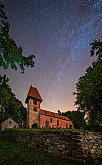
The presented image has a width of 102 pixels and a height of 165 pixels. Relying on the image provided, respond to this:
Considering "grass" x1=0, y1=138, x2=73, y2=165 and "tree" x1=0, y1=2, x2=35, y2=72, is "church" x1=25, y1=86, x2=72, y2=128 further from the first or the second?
"tree" x1=0, y1=2, x2=35, y2=72

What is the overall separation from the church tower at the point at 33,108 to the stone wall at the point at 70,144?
23638 millimetres

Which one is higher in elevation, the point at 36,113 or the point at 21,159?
the point at 36,113

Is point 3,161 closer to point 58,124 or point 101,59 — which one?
point 101,59

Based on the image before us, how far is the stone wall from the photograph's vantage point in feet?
80.1

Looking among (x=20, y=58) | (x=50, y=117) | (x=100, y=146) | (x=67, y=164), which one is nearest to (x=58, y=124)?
(x=50, y=117)

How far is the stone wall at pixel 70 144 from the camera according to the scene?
961 inches

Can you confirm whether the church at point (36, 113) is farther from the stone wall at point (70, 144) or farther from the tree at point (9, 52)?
the tree at point (9, 52)

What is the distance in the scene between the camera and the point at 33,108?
5450 cm

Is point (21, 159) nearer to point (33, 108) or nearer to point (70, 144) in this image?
point (70, 144)

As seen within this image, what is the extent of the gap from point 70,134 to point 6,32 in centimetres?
1550

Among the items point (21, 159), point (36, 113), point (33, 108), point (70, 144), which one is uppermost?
point (33, 108)

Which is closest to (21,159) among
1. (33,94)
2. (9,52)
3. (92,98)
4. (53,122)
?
(9,52)

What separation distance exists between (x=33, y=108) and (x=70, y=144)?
30.1 metres

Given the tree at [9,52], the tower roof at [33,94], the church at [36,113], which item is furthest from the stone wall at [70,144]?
the tower roof at [33,94]
